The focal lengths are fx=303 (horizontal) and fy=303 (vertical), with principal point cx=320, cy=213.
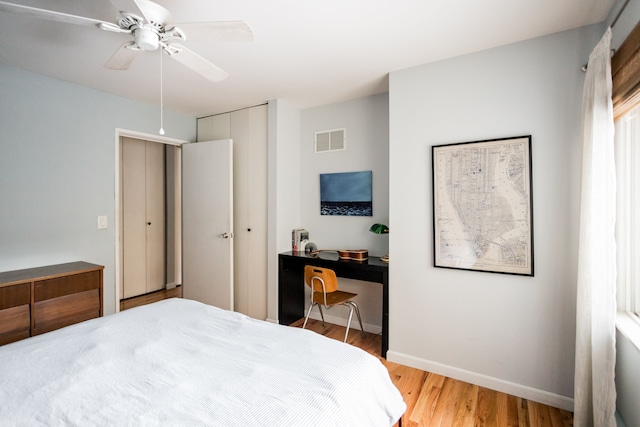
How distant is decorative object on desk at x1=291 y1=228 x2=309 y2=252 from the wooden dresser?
70.5 inches

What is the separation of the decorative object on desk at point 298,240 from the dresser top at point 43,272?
179 cm

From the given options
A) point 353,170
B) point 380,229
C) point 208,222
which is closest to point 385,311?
point 380,229

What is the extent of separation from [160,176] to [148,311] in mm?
3221

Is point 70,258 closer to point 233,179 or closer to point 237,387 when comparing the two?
point 233,179

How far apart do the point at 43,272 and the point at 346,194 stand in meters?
2.71

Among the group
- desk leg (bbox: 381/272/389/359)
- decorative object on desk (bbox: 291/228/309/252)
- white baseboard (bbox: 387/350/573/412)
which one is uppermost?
decorative object on desk (bbox: 291/228/309/252)

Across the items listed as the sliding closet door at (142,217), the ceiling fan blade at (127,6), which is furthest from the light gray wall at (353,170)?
the sliding closet door at (142,217)

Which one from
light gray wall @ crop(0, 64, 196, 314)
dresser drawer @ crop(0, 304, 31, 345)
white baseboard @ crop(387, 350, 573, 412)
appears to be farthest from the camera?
light gray wall @ crop(0, 64, 196, 314)

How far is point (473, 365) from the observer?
2.24 m

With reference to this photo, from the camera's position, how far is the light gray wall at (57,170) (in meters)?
2.42

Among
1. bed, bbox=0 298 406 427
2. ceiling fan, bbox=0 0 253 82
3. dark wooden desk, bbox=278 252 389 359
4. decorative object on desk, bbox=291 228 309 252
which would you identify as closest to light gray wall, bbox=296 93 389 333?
decorative object on desk, bbox=291 228 309 252

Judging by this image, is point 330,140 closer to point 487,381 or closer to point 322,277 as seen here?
point 322,277

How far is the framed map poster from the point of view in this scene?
6.72 ft

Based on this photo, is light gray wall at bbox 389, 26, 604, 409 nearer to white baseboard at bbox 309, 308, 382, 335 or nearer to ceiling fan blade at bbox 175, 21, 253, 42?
white baseboard at bbox 309, 308, 382, 335
